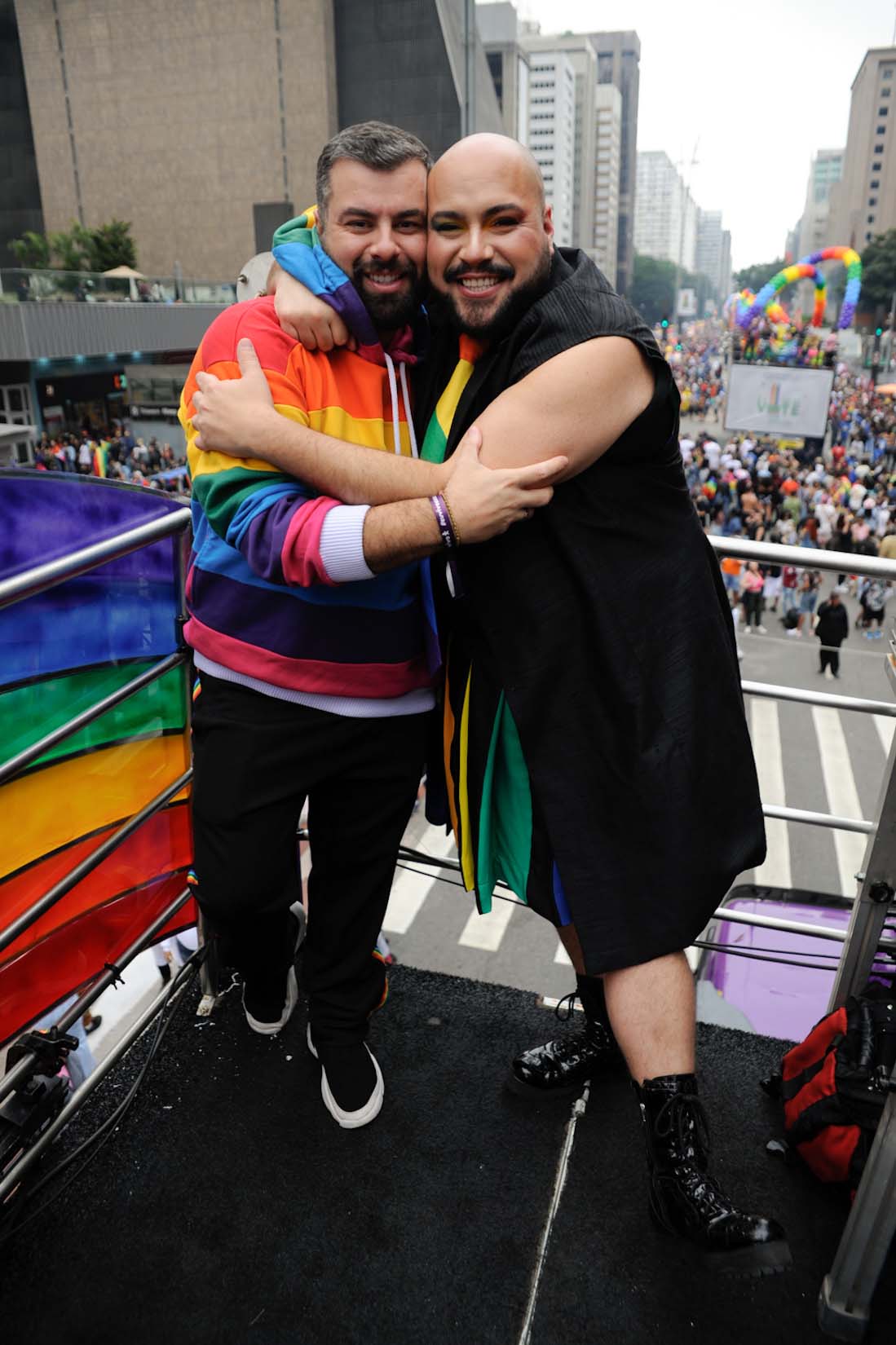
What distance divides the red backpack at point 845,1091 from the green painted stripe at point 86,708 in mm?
1675

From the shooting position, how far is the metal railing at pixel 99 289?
23750 mm

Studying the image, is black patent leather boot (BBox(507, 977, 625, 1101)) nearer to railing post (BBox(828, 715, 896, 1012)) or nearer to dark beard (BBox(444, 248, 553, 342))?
railing post (BBox(828, 715, 896, 1012))

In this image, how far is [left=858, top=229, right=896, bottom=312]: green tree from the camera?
223 feet

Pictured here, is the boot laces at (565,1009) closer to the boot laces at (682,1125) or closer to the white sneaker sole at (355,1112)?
the white sneaker sole at (355,1112)

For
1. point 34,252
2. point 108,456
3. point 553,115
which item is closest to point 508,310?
point 108,456

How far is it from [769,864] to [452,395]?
1139 centimetres

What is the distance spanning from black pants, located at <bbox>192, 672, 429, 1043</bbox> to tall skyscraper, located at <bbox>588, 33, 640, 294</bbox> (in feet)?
566

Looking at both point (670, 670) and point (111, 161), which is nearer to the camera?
point (670, 670)

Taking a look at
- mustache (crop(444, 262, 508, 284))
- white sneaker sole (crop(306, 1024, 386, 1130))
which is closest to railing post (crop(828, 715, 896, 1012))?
white sneaker sole (crop(306, 1024, 386, 1130))

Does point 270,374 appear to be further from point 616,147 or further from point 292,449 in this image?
point 616,147

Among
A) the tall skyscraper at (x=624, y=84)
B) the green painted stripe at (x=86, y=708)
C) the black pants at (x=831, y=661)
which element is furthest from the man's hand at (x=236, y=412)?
the tall skyscraper at (x=624, y=84)

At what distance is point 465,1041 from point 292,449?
1.60 m

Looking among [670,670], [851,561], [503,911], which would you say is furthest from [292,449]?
[503,911]

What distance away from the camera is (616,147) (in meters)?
157
